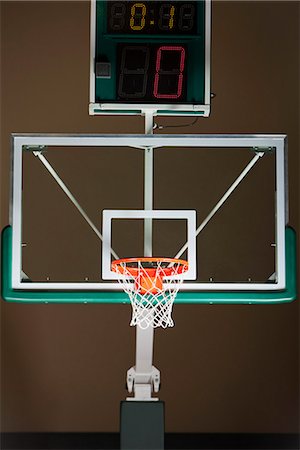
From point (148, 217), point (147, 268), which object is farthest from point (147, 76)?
point (147, 268)

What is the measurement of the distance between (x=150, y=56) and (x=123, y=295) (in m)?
1.25

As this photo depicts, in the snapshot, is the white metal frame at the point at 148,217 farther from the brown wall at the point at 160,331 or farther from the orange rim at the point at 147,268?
the brown wall at the point at 160,331

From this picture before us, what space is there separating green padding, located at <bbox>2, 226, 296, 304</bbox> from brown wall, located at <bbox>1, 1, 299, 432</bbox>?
232cm

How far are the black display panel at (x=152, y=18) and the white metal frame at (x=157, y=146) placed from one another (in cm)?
60

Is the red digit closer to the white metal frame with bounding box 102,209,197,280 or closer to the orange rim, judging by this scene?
Result: the white metal frame with bounding box 102,209,197,280

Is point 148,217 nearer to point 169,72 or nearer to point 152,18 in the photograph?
point 169,72

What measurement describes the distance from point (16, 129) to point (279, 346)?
2.67m

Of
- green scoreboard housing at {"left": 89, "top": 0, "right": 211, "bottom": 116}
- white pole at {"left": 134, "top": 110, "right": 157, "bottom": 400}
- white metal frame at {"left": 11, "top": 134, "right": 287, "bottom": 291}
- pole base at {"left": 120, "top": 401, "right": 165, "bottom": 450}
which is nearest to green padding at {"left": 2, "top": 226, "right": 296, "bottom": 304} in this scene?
white metal frame at {"left": 11, "top": 134, "right": 287, "bottom": 291}

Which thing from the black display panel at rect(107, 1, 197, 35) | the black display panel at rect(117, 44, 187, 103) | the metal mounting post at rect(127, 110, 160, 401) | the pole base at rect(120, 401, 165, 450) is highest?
the black display panel at rect(107, 1, 197, 35)

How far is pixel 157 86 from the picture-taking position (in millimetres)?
4418

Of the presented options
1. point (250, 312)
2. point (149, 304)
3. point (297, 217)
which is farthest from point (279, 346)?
point (149, 304)

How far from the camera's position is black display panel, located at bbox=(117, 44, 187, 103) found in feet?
14.5

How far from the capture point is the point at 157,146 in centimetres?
433

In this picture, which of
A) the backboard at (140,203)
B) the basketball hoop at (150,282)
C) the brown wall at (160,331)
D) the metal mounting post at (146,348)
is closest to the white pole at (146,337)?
the metal mounting post at (146,348)
